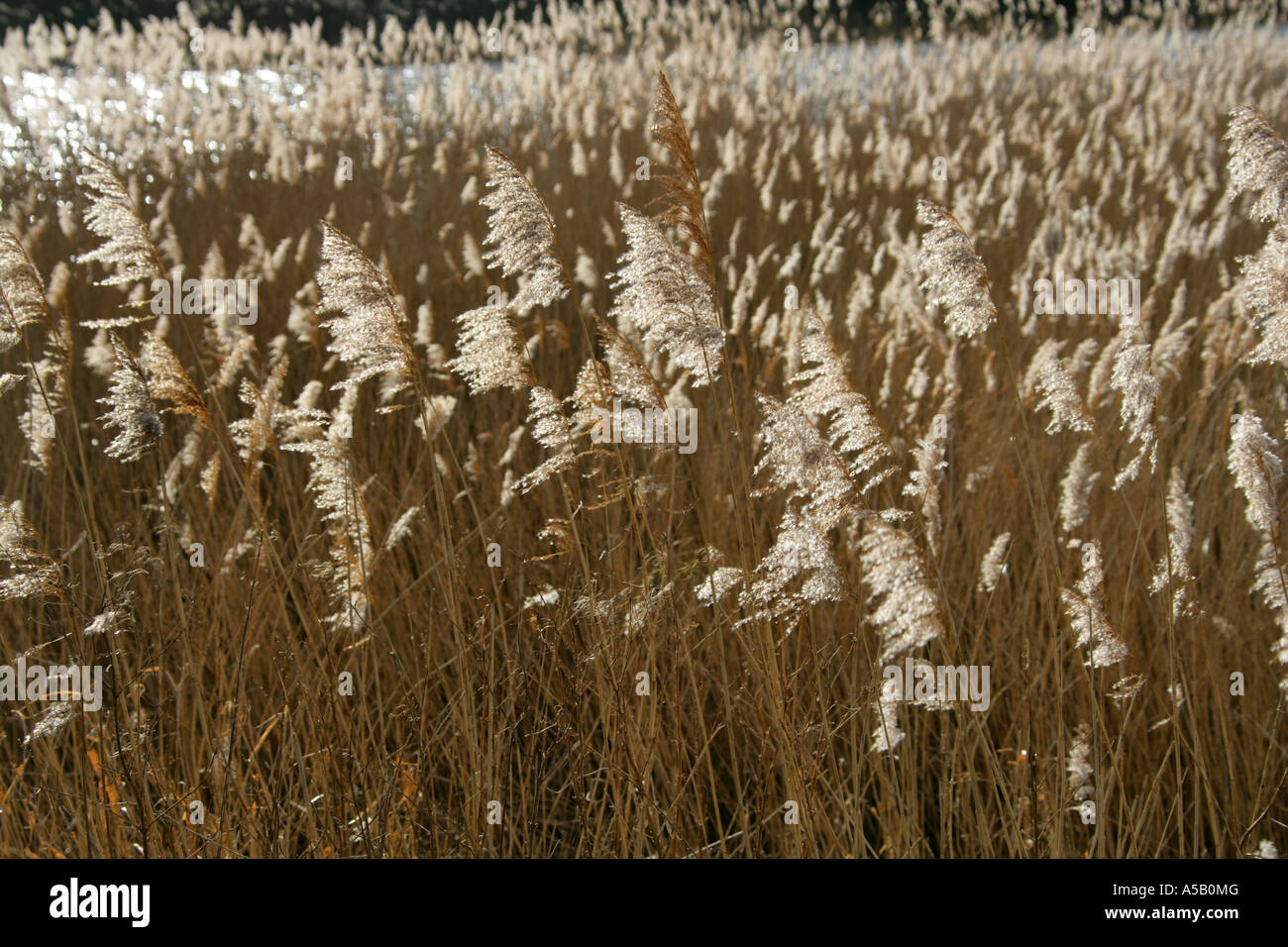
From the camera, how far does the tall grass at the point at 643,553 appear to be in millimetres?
1707

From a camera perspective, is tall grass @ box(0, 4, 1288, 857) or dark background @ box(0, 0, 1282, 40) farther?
dark background @ box(0, 0, 1282, 40)

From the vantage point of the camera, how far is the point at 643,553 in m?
1.71

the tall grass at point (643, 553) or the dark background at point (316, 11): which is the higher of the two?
the dark background at point (316, 11)

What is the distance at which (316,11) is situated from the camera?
60.1 feet

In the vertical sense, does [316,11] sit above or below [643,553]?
above

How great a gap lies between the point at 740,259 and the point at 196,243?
3.23m

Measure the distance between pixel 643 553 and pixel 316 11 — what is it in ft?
65.1

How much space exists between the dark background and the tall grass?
46.8 ft

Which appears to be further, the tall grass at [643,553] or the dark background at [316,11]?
the dark background at [316,11]

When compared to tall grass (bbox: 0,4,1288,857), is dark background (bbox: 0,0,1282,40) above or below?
above

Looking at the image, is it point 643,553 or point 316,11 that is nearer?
point 643,553

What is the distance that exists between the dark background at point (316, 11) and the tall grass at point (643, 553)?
14.3m

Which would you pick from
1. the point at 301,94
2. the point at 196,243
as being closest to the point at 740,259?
the point at 196,243

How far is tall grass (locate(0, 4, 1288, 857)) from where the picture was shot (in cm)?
171
